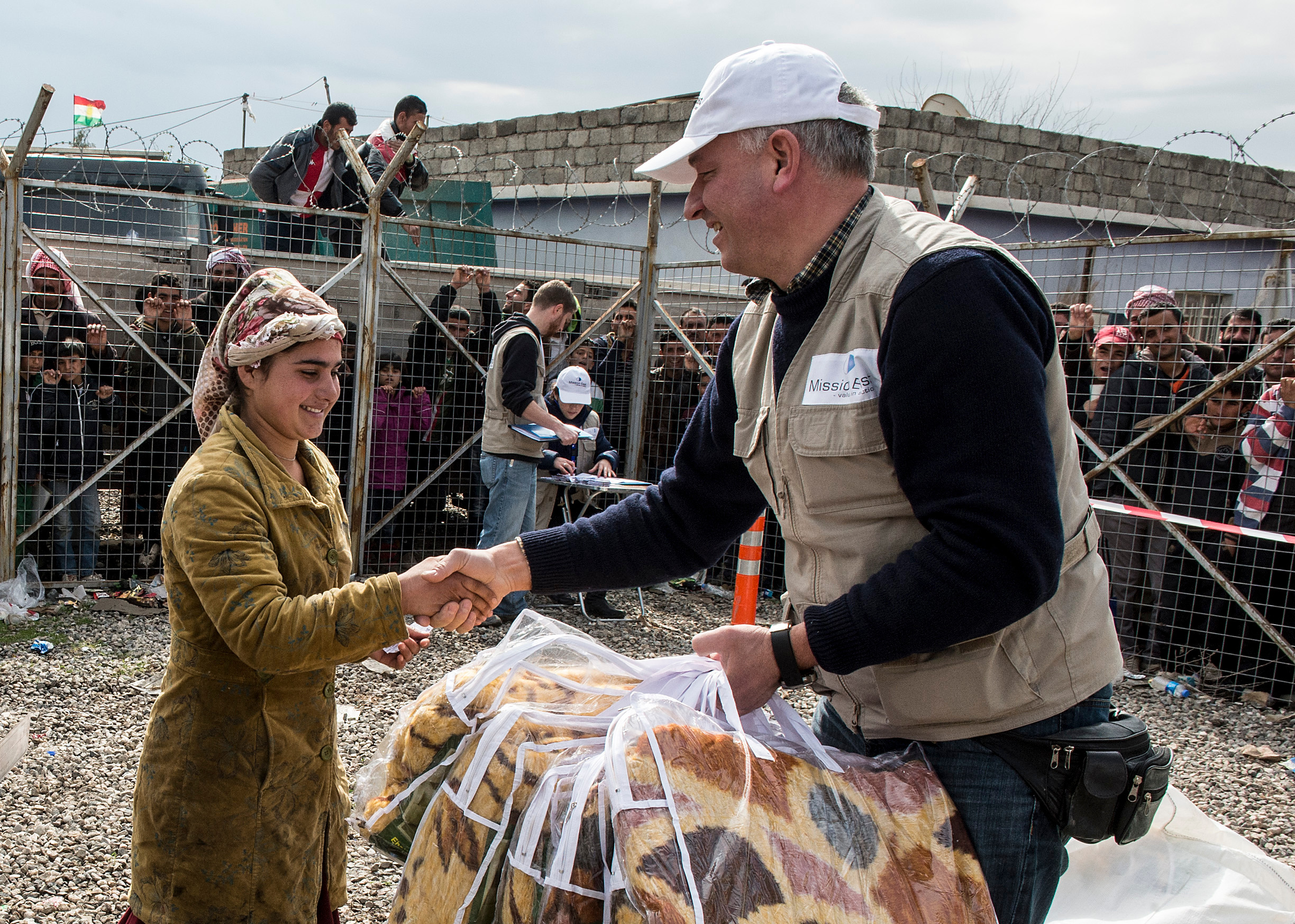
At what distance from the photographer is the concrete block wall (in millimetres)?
13117

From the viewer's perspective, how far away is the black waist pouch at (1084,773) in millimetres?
1578

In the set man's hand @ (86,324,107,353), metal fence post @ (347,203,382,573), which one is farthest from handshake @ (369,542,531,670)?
man's hand @ (86,324,107,353)

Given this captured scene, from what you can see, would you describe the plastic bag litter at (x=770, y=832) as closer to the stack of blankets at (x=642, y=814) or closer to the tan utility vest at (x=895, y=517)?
the stack of blankets at (x=642, y=814)

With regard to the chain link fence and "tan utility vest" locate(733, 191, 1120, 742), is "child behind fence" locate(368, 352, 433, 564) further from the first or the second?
"tan utility vest" locate(733, 191, 1120, 742)

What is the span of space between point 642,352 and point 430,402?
84.1 inches

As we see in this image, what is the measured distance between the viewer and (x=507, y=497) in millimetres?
6875

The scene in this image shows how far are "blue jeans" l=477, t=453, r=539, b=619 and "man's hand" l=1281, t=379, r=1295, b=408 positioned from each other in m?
4.86

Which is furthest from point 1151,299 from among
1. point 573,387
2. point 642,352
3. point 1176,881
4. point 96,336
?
point 96,336

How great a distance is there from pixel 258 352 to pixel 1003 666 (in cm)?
184

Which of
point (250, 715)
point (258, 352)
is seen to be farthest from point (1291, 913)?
point (258, 352)

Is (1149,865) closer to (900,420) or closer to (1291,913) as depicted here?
(1291,913)

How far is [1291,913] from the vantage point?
3.15 metres

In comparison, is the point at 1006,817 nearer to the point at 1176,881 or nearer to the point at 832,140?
the point at 832,140

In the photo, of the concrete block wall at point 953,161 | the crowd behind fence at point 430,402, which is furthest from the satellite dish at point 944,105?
the crowd behind fence at point 430,402
